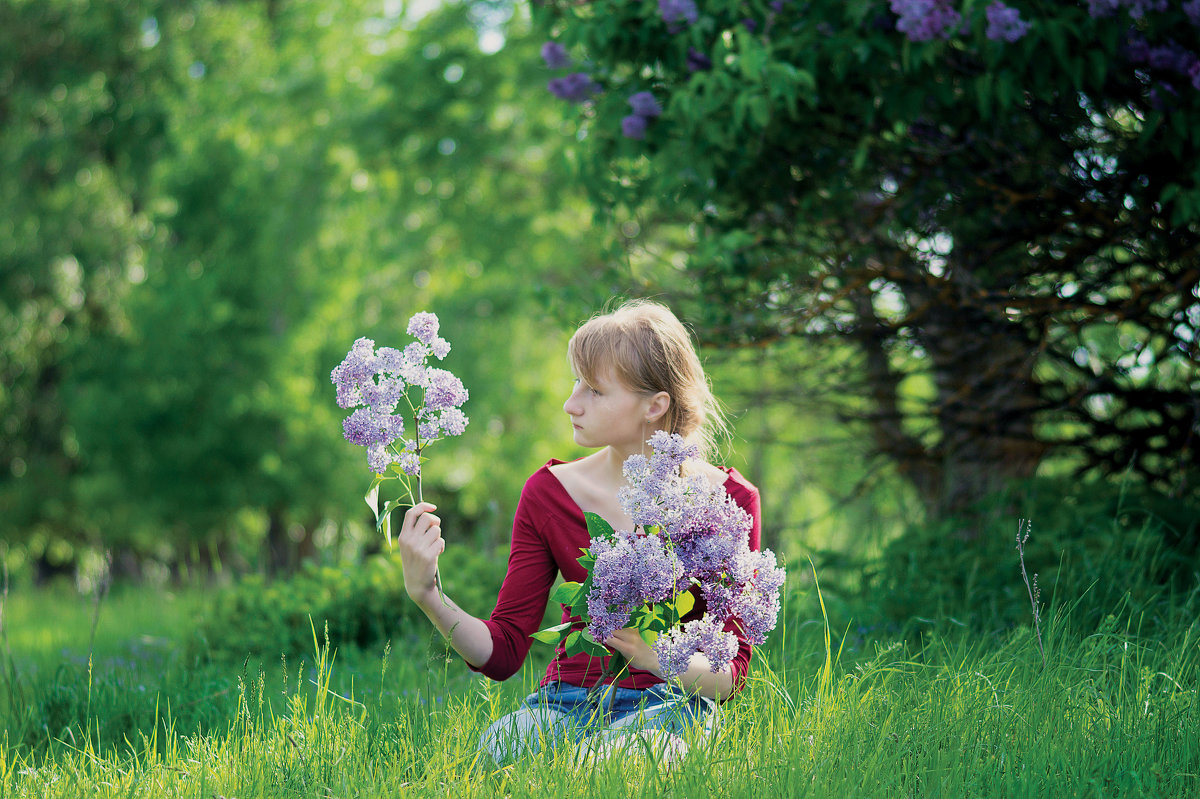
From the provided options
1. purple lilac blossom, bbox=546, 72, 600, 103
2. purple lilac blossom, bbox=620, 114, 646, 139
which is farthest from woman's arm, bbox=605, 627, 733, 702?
purple lilac blossom, bbox=546, 72, 600, 103

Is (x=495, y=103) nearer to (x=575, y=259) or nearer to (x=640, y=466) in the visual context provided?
(x=575, y=259)

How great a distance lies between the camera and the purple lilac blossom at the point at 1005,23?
3396mm

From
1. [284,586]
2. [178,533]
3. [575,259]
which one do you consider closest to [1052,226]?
[284,586]

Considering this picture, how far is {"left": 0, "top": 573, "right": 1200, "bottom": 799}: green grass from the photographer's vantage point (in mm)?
2209

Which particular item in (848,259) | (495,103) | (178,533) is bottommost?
(178,533)

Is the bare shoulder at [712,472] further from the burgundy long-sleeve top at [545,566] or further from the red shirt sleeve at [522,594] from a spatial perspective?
the red shirt sleeve at [522,594]

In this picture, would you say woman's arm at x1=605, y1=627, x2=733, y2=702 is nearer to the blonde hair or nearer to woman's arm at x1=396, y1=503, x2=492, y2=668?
woman's arm at x1=396, y1=503, x2=492, y2=668

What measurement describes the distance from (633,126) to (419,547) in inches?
98.5

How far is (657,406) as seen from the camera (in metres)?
2.65

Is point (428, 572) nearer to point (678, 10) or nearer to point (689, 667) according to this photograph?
point (689, 667)

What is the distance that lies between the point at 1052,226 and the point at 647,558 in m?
3.21

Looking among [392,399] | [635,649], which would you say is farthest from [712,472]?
[392,399]

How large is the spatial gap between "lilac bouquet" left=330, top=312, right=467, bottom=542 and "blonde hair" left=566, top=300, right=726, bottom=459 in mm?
492

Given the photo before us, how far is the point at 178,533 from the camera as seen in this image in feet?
40.9
